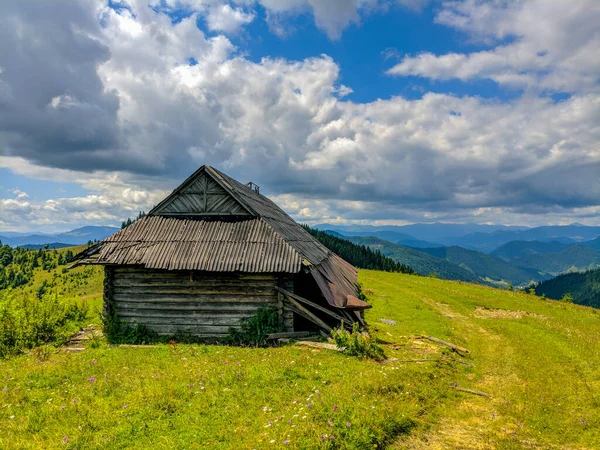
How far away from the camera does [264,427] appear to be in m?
7.97

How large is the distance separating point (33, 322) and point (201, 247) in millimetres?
9175

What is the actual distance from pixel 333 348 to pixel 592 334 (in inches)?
709

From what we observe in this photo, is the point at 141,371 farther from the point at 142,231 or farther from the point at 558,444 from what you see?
the point at 558,444

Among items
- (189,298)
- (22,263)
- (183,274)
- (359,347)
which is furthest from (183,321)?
(22,263)

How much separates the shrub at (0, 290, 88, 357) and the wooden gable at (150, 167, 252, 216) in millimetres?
7751

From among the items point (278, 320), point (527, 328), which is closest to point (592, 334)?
point (527, 328)

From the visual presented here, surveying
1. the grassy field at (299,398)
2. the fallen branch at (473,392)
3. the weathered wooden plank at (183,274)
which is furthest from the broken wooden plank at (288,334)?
the fallen branch at (473,392)

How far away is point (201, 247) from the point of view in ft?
58.0

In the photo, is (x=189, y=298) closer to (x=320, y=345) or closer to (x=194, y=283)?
(x=194, y=283)

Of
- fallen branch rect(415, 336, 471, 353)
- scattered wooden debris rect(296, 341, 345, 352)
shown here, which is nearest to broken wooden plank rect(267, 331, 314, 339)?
scattered wooden debris rect(296, 341, 345, 352)

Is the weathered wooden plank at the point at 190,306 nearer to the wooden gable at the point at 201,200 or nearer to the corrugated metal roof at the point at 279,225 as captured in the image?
the corrugated metal roof at the point at 279,225

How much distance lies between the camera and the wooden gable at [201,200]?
19.8 meters

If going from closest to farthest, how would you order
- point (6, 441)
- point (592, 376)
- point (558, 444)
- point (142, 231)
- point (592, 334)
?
1. point (6, 441)
2. point (558, 444)
3. point (592, 376)
4. point (142, 231)
5. point (592, 334)

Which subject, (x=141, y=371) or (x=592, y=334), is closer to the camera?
(x=141, y=371)
